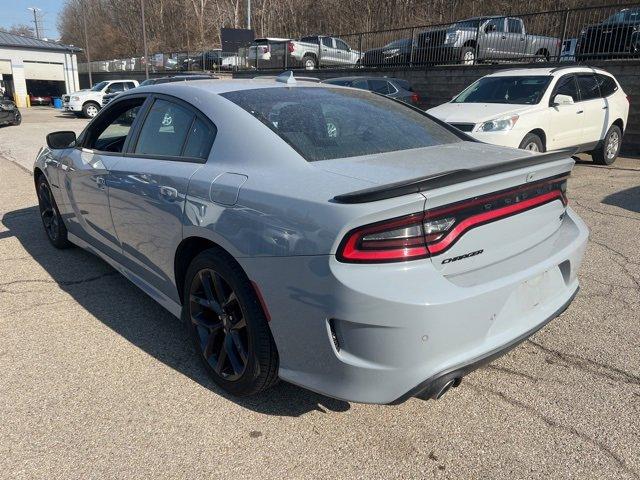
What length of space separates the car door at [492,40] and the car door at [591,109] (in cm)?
677

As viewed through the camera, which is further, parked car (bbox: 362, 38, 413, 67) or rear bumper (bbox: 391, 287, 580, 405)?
parked car (bbox: 362, 38, 413, 67)

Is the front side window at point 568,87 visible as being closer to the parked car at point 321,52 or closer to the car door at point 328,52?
the parked car at point 321,52

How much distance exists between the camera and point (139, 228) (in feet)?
10.5

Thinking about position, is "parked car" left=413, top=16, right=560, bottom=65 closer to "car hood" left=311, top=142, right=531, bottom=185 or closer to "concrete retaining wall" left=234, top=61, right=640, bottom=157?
"concrete retaining wall" left=234, top=61, right=640, bottom=157

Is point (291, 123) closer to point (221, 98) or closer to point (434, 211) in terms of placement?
point (221, 98)

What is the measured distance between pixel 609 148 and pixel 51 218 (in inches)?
363

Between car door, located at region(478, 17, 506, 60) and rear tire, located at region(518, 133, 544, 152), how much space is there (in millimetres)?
8411

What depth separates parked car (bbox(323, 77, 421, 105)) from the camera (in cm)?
1371

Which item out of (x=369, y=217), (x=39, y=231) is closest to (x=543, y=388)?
(x=369, y=217)

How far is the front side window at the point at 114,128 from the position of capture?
12.3 feet

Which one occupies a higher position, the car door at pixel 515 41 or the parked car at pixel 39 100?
the car door at pixel 515 41

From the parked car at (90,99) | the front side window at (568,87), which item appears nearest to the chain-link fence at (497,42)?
the front side window at (568,87)

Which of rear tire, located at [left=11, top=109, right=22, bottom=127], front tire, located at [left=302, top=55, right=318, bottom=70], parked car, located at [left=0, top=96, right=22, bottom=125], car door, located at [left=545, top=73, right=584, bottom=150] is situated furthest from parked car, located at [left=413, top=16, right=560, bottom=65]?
rear tire, located at [left=11, top=109, right=22, bottom=127]

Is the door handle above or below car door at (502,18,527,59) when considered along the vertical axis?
below
